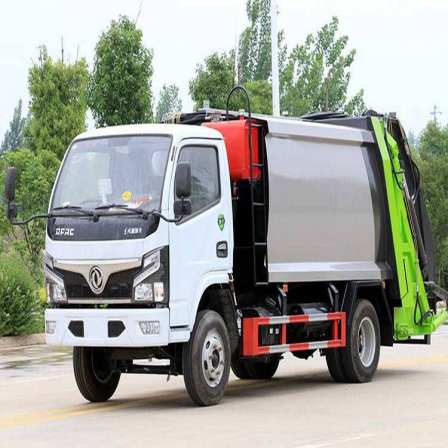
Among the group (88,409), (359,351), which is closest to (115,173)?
(88,409)

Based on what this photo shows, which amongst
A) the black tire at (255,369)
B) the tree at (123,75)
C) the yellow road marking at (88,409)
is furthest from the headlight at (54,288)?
the tree at (123,75)

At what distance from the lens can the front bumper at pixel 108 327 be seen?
13484 mm

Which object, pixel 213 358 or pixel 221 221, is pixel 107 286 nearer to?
pixel 213 358

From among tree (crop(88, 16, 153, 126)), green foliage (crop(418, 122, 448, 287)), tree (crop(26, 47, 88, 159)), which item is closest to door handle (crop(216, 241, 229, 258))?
tree (crop(88, 16, 153, 126))

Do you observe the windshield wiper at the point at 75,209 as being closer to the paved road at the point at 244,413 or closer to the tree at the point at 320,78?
the paved road at the point at 244,413

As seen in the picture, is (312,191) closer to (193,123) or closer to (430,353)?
(193,123)

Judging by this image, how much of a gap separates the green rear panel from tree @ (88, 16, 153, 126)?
60.1 ft

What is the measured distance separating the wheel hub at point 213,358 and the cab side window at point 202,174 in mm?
1325

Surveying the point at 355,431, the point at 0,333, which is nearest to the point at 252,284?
the point at 355,431

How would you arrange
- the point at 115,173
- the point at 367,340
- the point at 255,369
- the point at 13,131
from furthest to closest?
the point at 13,131, the point at 255,369, the point at 367,340, the point at 115,173

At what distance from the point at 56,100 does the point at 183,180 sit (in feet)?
81.2

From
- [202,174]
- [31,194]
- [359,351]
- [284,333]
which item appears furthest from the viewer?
[31,194]

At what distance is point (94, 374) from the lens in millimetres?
14828

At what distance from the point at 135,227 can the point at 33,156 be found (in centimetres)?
2192
